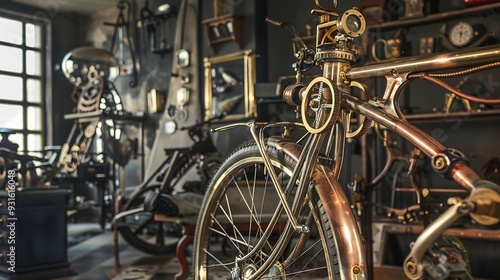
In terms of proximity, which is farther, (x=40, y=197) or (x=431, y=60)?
(x=40, y=197)

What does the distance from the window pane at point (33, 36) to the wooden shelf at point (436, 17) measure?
5.49 m

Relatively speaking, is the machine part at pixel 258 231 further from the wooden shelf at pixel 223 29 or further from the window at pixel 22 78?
the window at pixel 22 78

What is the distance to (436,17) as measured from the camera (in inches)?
173

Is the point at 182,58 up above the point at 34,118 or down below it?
above

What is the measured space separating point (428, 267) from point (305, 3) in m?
4.73

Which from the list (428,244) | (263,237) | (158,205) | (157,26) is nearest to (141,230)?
(158,205)

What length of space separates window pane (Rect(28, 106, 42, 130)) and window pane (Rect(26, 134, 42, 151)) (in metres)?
0.12

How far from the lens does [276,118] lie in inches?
224

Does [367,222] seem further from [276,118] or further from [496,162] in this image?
[276,118]

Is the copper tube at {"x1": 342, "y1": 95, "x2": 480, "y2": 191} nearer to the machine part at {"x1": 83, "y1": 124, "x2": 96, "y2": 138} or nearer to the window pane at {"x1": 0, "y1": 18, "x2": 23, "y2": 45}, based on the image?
the machine part at {"x1": 83, "y1": 124, "x2": 96, "y2": 138}

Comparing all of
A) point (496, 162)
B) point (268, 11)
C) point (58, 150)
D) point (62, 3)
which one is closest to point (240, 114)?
point (268, 11)

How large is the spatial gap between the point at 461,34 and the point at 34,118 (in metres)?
6.18

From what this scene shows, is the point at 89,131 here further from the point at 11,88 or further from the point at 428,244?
the point at 428,244

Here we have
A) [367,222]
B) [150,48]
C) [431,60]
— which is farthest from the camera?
[150,48]
